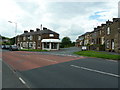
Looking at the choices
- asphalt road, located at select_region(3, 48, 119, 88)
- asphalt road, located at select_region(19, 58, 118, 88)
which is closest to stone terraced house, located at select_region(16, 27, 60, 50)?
asphalt road, located at select_region(3, 48, 119, 88)

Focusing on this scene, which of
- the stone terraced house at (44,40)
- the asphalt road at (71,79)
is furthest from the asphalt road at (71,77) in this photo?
the stone terraced house at (44,40)

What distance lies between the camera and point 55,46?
44000mm

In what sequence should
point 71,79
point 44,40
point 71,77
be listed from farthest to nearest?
1. point 44,40
2. point 71,77
3. point 71,79

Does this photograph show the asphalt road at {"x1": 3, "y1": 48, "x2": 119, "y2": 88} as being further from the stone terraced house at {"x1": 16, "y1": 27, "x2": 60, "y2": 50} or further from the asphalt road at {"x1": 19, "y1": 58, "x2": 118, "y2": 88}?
the stone terraced house at {"x1": 16, "y1": 27, "x2": 60, "y2": 50}

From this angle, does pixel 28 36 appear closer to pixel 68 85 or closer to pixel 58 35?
pixel 58 35

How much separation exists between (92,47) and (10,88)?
29.3m

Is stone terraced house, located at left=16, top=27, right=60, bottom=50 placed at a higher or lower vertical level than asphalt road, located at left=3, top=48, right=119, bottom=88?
higher

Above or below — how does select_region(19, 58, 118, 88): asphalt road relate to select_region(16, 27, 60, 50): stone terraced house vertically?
below

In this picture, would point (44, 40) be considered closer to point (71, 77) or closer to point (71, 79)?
point (71, 77)

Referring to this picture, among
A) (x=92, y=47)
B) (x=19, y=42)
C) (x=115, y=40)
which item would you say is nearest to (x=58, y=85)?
(x=115, y=40)

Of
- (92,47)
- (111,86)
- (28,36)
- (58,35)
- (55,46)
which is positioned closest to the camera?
(111,86)

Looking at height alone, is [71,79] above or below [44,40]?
below

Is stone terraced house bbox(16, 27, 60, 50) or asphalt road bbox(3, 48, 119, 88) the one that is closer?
asphalt road bbox(3, 48, 119, 88)

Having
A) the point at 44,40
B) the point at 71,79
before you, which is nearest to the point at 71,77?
the point at 71,79
